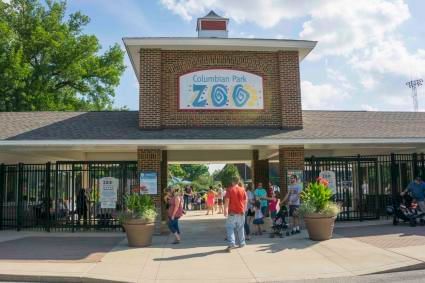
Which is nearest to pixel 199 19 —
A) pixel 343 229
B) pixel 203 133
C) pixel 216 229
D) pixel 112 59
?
pixel 203 133

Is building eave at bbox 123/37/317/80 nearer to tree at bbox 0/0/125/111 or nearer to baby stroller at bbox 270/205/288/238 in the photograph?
baby stroller at bbox 270/205/288/238

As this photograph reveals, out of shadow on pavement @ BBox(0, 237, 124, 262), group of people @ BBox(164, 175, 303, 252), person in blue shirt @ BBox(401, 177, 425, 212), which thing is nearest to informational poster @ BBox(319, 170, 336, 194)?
group of people @ BBox(164, 175, 303, 252)

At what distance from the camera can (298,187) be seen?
14.2 meters

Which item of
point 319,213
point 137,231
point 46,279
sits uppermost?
point 319,213

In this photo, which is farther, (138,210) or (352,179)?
(352,179)

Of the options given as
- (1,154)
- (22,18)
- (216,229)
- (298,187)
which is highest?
(22,18)

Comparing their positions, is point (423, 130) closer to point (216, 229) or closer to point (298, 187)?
point (298, 187)

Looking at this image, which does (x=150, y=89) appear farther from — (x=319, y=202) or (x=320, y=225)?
(x=320, y=225)

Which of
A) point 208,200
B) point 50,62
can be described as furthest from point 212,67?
point 50,62

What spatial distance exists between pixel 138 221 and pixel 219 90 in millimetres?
5846

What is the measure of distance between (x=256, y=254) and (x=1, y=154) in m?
11.4

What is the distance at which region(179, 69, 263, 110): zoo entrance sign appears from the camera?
1617 centimetres

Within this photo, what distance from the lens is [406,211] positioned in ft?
50.7

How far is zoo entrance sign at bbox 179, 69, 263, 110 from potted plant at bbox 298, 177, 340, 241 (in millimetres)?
4466
